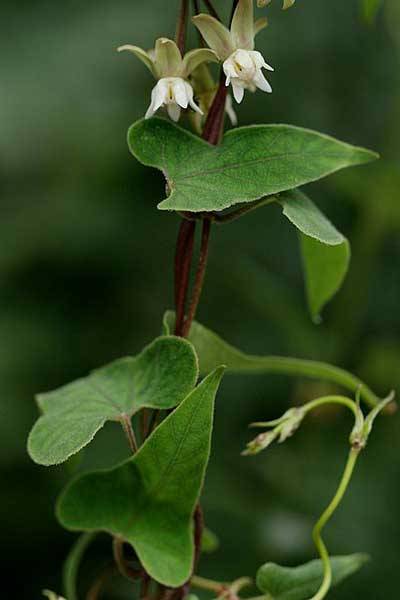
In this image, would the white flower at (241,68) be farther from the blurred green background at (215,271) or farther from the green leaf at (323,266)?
the blurred green background at (215,271)

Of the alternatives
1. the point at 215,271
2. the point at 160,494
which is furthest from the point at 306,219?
the point at 215,271

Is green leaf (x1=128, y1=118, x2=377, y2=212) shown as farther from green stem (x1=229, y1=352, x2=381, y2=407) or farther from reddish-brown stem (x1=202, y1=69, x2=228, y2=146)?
green stem (x1=229, y1=352, x2=381, y2=407)

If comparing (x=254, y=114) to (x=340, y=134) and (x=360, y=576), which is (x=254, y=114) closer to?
(x=340, y=134)

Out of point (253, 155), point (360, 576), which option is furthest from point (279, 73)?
point (253, 155)

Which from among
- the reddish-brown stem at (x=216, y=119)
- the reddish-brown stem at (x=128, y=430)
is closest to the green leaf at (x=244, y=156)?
the reddish-brown stem at (x=216, y=119)

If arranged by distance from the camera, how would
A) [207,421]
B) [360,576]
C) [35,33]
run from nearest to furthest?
[207,421], [360,576], [35,33]

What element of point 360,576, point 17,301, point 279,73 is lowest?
point 360,576

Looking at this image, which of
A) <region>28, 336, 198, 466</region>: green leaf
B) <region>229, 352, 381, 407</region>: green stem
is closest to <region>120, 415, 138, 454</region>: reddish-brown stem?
<region>28, 336, 198, 466</region>: green leaf
